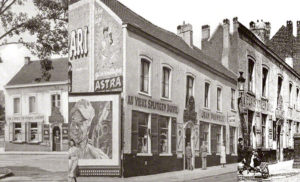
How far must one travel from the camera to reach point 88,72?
22.1 ft

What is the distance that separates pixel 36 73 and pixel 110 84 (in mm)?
3352

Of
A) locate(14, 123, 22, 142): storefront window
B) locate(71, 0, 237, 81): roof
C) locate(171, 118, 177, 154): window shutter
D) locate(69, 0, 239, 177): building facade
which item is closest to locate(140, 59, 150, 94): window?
locate(69, 0, 239, 177): building facade

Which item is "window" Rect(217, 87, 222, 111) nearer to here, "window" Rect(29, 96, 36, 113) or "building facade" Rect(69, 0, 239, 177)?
"building facade" Rect(69, 0, 239, 177)

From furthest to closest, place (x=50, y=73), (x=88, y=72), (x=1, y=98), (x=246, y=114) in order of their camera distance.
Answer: (x=246, y=114)
(x=88, y=72)
(x=50, y=73)
(x=1, y=98)

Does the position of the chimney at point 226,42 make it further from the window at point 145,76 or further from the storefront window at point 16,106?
the storefront window at point 16,106

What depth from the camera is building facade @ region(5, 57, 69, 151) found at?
4.45 m

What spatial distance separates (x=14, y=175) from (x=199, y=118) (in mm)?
4059

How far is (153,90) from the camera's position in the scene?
725 cm

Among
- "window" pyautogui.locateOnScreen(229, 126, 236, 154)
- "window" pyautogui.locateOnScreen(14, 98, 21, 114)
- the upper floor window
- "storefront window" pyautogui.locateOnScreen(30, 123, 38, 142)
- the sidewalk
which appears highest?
the upper floor window

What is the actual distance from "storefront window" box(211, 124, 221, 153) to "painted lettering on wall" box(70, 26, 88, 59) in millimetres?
2618

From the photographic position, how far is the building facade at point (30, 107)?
445 centimetres

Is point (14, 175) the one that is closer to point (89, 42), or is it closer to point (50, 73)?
point (89, 42)

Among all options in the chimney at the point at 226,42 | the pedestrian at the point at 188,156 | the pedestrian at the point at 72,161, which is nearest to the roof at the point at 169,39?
the chimney at the point at 226,42

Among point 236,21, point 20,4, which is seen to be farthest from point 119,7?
point 20,4
